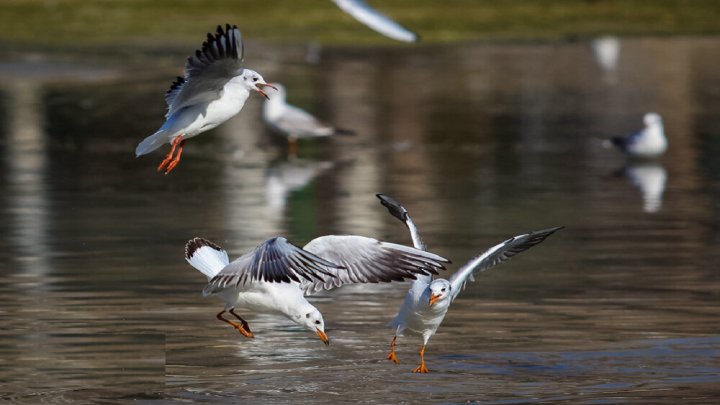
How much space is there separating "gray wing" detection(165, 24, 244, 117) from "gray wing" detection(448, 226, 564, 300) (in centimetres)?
175

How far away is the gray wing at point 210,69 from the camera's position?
9609mm

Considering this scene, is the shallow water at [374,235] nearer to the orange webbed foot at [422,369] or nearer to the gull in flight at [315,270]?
the orange webbed foot at [422,369]

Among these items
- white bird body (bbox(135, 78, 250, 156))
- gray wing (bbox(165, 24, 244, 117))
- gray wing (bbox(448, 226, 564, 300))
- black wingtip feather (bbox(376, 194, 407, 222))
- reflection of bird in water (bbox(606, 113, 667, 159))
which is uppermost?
gray wing (bbox(165, 24, 244, 117))

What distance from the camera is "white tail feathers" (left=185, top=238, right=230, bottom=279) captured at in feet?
31.1

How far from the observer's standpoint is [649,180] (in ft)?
60.7

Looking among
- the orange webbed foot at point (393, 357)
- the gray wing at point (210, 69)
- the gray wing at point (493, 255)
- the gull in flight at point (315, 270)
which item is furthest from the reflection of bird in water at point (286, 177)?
the gull in flight at point (315, 270)

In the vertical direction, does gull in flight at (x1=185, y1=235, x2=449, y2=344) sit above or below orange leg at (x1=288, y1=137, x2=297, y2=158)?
above

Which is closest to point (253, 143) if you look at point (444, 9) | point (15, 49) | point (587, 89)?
point (587, 89)

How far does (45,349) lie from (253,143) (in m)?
12.7

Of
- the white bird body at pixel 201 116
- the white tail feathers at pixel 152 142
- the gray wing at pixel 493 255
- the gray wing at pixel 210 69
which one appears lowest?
the gray wing at pixel 493 255

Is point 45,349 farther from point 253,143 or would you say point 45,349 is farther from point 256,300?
point 253,143

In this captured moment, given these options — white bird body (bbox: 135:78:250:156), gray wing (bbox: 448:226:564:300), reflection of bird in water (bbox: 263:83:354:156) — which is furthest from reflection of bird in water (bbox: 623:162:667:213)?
white bird body (bbox: 135:78:250:156)

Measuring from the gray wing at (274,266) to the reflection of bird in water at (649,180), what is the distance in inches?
300

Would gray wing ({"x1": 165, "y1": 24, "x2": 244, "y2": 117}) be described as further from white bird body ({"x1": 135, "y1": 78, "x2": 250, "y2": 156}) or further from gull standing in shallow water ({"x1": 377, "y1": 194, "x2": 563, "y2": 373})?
gull standing in shallow water ({"x1": 377, "y1": 194, "x2": 563, "y2": 373})
